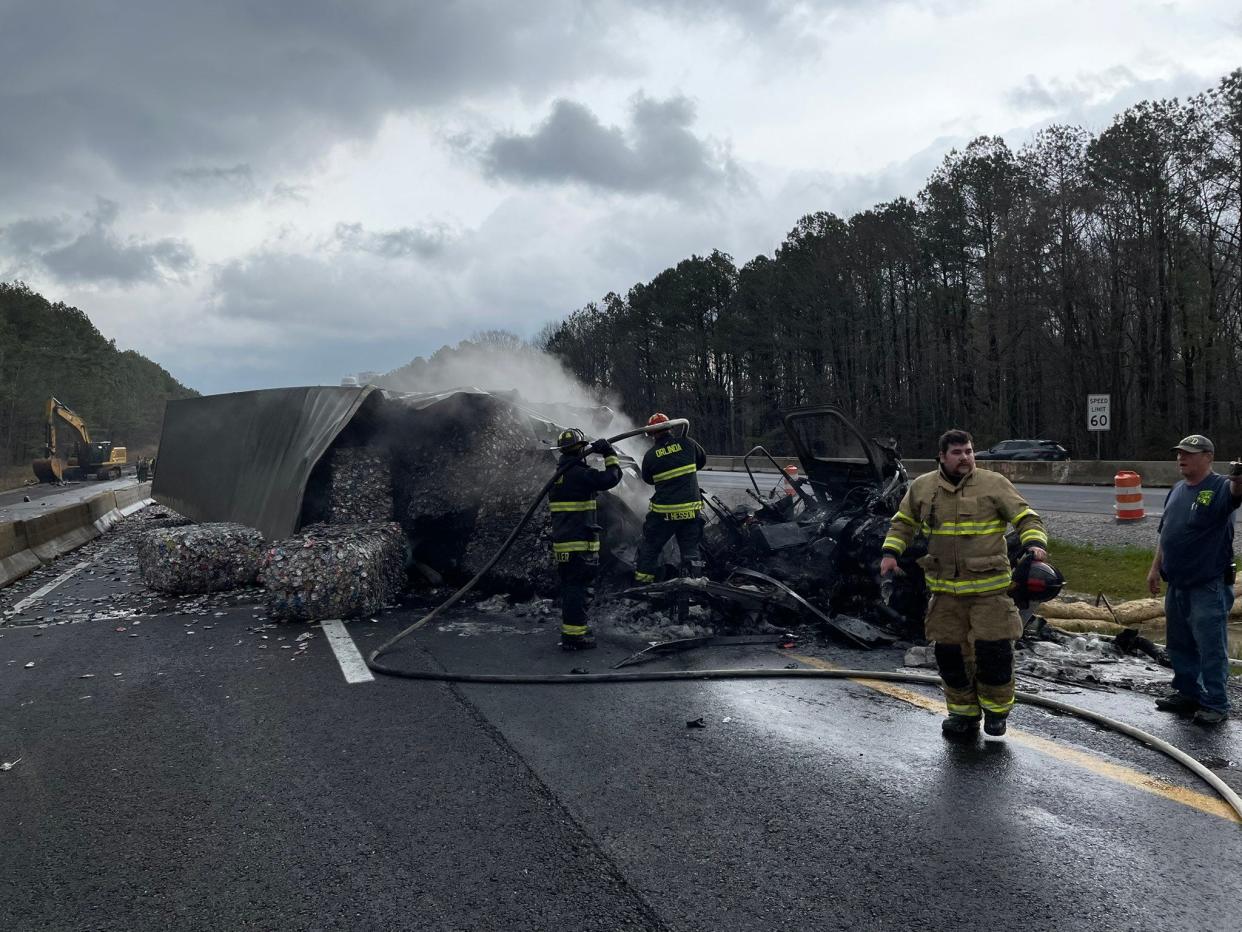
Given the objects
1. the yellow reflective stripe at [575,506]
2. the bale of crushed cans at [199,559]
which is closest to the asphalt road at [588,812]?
the yellow reflective stripe at [575,506]

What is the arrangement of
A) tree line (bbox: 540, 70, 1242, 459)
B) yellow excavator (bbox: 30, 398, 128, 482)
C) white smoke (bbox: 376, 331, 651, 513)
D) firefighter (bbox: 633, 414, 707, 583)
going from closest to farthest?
1. firefighter (bbox: 633, 414, 707, 583)
2. white smoke (bbox: 376, 331, 651, 513)
3. tree line (bbox: 540, 70, 1242, 459)
4. yellow excavator (bbox: 30, 398, 128, 482)

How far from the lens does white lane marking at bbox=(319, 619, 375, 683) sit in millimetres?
5836

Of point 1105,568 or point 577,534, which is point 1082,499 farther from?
point 577,534

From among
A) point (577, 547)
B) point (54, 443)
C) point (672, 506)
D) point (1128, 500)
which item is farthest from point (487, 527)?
point (54, 443)

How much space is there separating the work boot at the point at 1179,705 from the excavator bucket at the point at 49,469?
4449cm

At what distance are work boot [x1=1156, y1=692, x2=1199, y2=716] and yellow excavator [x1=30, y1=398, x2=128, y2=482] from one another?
4185 centimetres

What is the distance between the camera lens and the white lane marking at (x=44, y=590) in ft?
30.6

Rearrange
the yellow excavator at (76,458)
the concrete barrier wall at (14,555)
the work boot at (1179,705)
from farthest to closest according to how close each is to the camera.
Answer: the yellow excavator at (76,458) < the concrete barrier wall at (14,555) < the work boot at (1179,705)

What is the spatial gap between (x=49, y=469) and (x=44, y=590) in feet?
113

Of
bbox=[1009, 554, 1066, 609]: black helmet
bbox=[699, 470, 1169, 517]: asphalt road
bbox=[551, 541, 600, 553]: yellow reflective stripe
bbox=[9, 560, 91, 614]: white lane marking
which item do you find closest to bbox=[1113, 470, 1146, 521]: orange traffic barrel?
bbox=[699, 470, 1169, 517]: asphalt road

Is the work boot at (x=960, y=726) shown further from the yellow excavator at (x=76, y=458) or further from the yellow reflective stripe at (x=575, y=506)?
the yellow excavator at (x=76, y=458)

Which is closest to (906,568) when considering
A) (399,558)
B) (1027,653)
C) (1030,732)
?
(1030,732)

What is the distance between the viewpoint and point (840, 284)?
46.0 metres

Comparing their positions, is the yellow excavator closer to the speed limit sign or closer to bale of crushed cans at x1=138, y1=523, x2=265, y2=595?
bale of crushed cans at x1=138, y1=523, x2=265, y2=595
